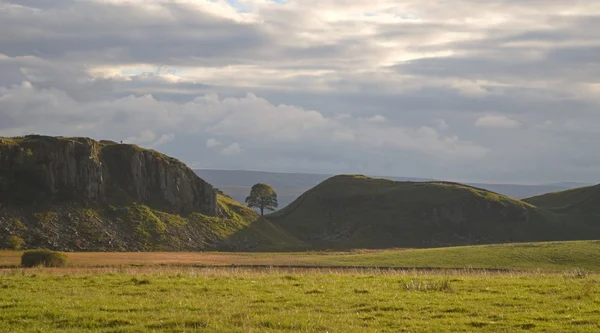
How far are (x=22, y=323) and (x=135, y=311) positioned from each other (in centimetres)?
417

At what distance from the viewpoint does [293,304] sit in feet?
93.0

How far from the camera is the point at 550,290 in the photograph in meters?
32.4

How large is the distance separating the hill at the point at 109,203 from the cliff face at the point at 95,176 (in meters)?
0.17

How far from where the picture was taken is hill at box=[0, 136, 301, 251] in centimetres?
11738

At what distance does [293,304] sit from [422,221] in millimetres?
158758

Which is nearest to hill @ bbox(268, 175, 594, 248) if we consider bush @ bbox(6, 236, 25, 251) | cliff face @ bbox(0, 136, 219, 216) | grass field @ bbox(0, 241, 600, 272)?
cliff face @ bbox(0, 136, 219, 216)

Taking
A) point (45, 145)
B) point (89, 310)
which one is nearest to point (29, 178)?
point (45, 145)

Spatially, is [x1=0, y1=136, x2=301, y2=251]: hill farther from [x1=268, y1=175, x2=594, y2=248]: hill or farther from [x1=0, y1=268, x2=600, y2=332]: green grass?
[x1=0, y1=268, x2=600, y2=332]: green grass

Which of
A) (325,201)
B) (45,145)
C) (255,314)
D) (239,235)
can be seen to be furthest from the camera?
(325,201)

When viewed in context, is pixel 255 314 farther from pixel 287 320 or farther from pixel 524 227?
pixel 524 227

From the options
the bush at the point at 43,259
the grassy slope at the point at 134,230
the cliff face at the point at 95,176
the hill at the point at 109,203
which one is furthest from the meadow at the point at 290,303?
the cliff face at the point at 95,176

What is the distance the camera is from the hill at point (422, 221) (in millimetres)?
170000

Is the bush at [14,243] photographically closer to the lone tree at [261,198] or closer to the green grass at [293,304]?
the green grass at [293,304]

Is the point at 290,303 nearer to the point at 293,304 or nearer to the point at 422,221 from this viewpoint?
the point at 293,304
